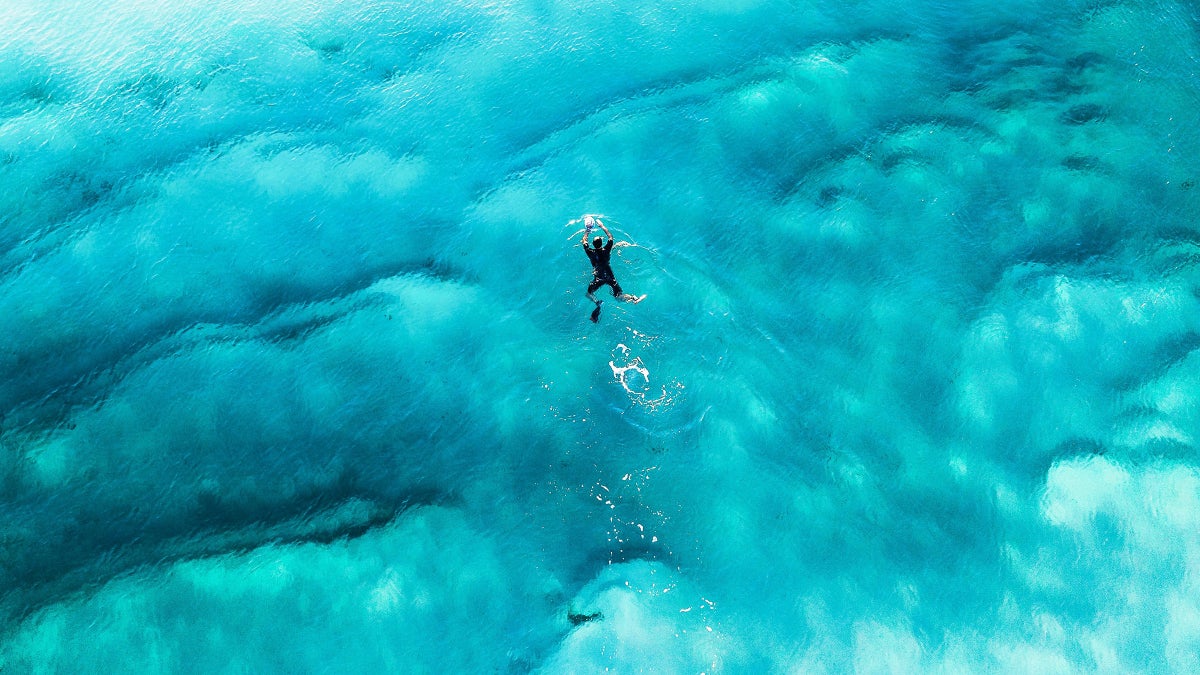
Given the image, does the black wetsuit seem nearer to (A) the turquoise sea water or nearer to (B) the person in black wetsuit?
(B) the person in black wetsuit

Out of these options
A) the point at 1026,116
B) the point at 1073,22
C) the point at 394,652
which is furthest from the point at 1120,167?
the point at 394,652

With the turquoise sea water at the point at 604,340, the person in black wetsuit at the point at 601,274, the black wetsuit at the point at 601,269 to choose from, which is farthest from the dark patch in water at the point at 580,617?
the black wetsuit at the point at 601,269

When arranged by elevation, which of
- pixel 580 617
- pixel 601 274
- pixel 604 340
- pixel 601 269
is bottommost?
pixel 580 617

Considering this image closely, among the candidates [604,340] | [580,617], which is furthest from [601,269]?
[580,617]

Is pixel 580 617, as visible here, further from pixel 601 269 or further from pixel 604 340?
pixel 601 269

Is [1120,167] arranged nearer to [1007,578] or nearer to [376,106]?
[1007,578]

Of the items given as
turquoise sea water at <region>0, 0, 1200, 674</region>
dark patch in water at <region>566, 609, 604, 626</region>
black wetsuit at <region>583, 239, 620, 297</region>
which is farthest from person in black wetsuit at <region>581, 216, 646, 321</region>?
dark patch in water at <region>566, 609, 604, 626</region>

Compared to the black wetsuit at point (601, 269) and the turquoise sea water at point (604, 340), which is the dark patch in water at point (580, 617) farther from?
the black wetsuit at point (601, 269)

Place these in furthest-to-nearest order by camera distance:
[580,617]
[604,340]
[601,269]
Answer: [604,340] < [601,269] < [580,617]
